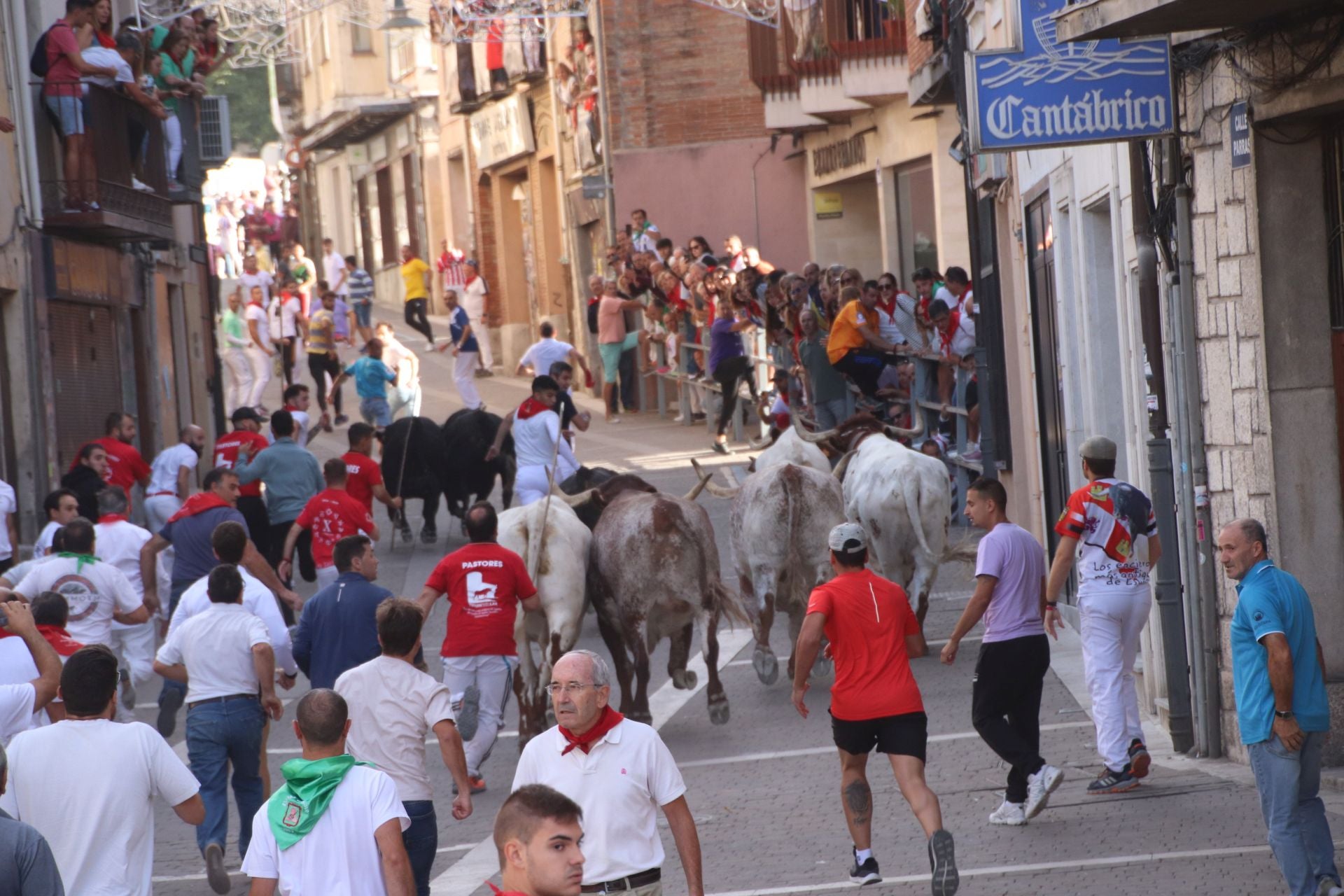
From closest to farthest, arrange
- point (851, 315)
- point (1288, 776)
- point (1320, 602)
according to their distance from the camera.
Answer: point (1288, 776) < point (1320, 602) < point (851, 315)

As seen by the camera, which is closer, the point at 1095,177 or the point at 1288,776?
the point at 1288,776

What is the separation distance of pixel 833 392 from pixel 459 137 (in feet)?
79.0

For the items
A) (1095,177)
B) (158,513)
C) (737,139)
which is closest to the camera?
(1095,177)

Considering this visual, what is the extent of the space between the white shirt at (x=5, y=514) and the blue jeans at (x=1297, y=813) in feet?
34.8

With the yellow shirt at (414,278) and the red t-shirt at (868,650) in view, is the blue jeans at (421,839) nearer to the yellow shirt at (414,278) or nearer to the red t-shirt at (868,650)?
the red t-shirt at (868,650)

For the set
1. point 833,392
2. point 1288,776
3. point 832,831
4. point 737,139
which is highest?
point 737,139

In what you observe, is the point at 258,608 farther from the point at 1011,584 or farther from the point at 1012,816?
the point at 1012,816

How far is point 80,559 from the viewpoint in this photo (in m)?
12.0

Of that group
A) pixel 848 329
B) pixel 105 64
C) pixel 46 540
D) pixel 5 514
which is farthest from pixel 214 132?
pixel 46 540

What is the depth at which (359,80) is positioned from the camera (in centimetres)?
4959

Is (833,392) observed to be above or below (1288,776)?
above

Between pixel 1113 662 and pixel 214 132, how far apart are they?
71.5 feet

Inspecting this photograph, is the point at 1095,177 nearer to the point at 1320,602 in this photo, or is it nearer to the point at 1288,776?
the point at 1320,602

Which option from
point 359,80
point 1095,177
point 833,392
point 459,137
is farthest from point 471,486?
point 359,80
